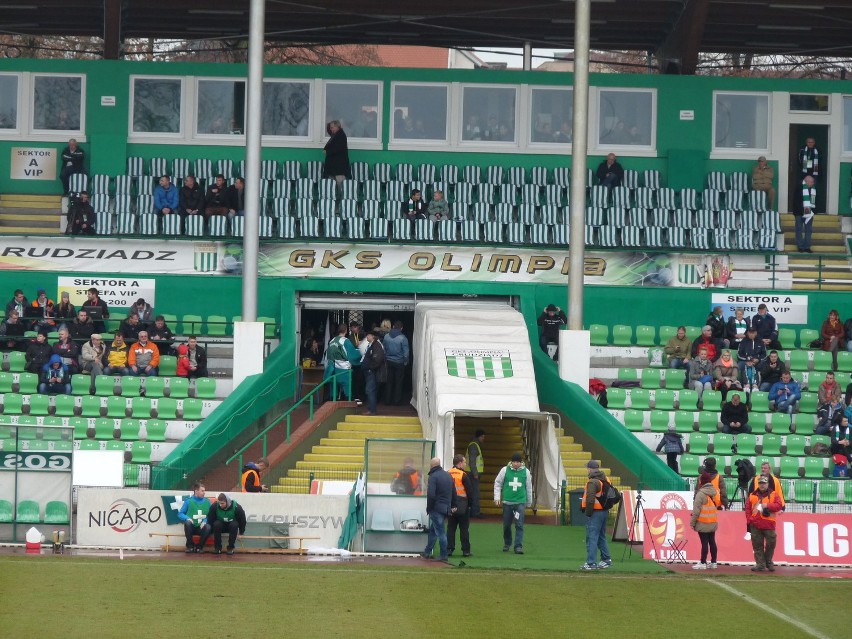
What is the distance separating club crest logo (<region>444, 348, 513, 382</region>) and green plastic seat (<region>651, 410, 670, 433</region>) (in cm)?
289

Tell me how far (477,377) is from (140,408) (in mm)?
6151

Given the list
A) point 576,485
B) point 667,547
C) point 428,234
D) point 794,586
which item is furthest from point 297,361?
point 794,586

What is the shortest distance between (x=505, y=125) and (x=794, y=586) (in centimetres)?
1857

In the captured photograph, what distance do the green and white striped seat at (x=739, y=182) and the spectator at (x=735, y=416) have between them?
9244 millimetres

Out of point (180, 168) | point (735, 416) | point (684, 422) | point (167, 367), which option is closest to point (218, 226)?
point (180, 168)

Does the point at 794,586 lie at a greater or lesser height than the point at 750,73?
lesser

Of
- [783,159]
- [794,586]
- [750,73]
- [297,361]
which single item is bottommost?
[794,586]

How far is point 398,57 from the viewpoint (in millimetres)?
56500

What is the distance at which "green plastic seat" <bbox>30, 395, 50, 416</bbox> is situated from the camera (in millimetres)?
27078

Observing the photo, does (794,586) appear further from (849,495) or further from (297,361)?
(297,361)

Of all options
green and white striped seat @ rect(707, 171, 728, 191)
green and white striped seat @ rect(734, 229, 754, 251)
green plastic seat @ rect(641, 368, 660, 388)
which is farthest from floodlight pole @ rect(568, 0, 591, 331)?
green and white striped seat @ rect(707, 171, 728, 191)

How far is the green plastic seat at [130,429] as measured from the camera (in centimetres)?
2639

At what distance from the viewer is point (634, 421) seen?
2739 centimetres

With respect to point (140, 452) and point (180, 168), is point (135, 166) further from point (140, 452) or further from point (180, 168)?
point (140, 452)
